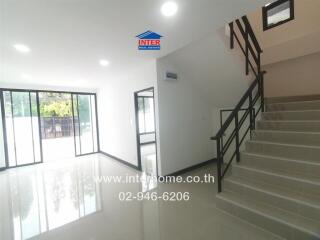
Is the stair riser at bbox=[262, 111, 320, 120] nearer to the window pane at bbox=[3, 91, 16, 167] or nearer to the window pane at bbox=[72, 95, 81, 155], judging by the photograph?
the window pane at bbox=[72, 95, 81, 155]

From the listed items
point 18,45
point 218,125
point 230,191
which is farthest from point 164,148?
point 18,45

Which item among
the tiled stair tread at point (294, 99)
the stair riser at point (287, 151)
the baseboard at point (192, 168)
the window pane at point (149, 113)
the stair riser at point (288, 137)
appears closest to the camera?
the stair riser at point (287, 151)

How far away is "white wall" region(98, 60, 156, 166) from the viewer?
4.32 meters

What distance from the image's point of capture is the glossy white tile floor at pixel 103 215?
221 cm

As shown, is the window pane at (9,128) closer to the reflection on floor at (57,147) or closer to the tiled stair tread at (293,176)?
the reflection on floor at (57,147)

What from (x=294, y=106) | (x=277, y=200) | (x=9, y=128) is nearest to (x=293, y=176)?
(x=277, y=200)

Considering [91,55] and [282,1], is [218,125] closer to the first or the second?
[282,1]

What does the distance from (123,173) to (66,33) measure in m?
3.37

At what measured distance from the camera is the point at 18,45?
9.47 feet

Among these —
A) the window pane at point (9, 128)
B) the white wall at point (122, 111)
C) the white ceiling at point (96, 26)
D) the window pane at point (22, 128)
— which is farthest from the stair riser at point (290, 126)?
the window pane at point (9, 128)

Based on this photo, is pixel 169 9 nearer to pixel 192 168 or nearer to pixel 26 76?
pixel 192 168

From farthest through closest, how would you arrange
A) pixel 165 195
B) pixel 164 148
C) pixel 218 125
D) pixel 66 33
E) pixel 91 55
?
pixel 218 125 < pixel 164 148 < pixel 91 55 < pixel 165 195 < pixel 66 33

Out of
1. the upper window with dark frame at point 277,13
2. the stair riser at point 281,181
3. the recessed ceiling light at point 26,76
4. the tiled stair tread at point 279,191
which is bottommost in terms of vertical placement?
the tiled stair tread at point 279,191

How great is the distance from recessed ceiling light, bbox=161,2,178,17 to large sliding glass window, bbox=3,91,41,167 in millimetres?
5909
